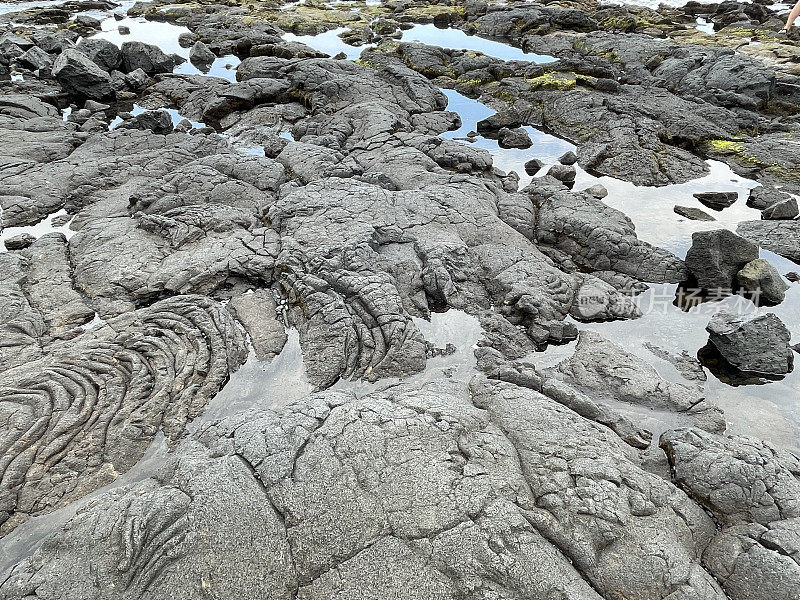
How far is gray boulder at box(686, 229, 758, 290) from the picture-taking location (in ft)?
34.3

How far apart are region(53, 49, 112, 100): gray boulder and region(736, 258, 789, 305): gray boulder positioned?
22508 millimetres

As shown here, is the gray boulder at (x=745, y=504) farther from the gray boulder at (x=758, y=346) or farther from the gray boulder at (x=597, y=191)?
the gray boulder at (x=597, y=191)

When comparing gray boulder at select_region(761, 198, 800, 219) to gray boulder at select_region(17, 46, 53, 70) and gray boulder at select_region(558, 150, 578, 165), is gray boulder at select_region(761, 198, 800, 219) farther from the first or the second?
gray boulder at select_region(17, 46, 53, 70)

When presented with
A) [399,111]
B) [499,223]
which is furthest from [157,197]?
[399,111]

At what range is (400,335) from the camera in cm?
905

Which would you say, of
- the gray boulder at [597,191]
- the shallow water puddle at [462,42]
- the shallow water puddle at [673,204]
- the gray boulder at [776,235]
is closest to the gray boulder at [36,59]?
the shallow water puddle at [462,42]

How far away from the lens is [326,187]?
41.9 ft

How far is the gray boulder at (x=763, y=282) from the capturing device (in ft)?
33.6

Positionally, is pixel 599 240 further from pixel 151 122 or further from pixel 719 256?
pixel 151 122

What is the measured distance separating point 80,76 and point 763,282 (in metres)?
23.3

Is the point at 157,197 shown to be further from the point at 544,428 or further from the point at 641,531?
the point at 641,531

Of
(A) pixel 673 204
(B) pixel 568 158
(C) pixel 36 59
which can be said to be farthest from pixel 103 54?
(A) pixel 673 204

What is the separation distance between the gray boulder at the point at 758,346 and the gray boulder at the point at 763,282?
1.58 metres

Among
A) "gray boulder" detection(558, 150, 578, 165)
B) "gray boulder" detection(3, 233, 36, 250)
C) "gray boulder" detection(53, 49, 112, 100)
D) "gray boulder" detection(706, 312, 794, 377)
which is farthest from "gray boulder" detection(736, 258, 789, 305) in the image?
"gray boulder" detection(53, 49, 112, 100)
